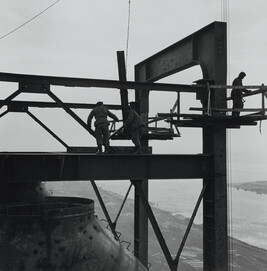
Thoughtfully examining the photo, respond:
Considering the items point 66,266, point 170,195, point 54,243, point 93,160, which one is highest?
point 93,160

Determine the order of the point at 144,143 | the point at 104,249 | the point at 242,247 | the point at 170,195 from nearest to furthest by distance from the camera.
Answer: the point at 104,249 < the point at 144,143 < the point at 242,247 < the point at 170,195

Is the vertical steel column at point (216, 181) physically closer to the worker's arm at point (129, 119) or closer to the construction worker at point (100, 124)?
the worker's arm at point (129, 119)

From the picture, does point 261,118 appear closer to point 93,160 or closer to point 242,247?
point 93,160

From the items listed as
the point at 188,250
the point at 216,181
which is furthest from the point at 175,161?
the point at 188,250

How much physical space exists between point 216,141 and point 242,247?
46.4m

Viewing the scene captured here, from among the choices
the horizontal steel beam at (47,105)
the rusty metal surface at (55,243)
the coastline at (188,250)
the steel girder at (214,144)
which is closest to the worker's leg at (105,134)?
the steel girder at (214,144)

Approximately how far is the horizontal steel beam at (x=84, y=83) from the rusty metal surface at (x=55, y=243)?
3.58m

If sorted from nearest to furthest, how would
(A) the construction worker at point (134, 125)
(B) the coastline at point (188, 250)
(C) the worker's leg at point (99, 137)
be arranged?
(C) the worker's leg at point (99, 137)
(A) the construction worker at point (134, 125)
(B) the coastline at point (188, 250)

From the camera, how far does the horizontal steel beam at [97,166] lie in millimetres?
7125

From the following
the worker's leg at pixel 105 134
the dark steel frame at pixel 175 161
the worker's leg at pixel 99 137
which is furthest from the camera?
the worker's leg at pixel 105 134

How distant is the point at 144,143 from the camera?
13969 millimetres

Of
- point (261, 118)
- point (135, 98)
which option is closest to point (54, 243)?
point (261, 118)

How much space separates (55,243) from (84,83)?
14.5 ft

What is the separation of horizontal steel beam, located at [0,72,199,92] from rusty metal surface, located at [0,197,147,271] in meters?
3.58
